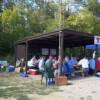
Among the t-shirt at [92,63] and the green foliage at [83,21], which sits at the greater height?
the green foliage at [83,21]

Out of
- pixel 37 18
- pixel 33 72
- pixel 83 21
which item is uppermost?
pixel 37 18

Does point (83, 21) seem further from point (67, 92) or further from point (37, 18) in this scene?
point (67, 92)

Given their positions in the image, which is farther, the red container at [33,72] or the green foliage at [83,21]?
the green foliage at [83,21]

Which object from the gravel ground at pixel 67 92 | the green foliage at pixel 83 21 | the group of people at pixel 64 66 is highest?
the green foliage at pixel 83 21

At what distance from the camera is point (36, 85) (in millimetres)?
16547

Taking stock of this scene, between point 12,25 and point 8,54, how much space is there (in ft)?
13.9

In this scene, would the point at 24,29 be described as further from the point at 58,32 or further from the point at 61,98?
the point at 61,98

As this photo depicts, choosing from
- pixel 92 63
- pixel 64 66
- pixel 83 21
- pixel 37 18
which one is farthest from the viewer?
pixel 37 18

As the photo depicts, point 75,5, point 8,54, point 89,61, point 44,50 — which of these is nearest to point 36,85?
point 89,61

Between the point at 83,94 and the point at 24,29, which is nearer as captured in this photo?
the point at 83,94

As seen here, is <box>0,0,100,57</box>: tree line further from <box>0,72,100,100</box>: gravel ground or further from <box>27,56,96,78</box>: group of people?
<box>0,72,100,100</box>: gravel ground

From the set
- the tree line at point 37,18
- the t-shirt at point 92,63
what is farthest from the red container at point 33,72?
the tree line at point 37,18

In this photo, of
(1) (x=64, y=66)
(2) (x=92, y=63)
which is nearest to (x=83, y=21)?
(2) (x=92, y=63)

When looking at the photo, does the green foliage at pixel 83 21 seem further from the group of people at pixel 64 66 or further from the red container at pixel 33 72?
the red container at pixel 33 72
